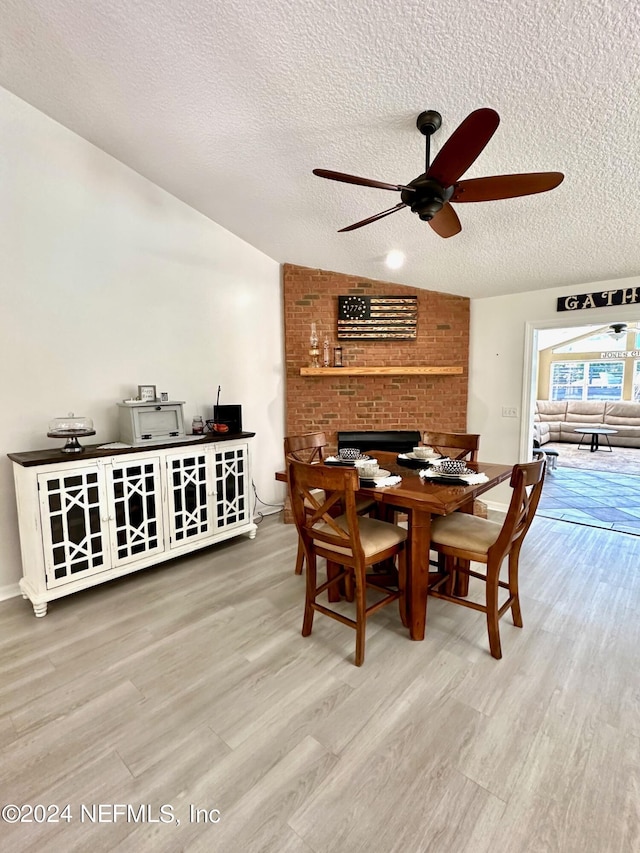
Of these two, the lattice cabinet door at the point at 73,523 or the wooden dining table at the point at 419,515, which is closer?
the wooden dining table at the point at 419,515

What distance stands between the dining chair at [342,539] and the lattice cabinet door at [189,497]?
117 cm

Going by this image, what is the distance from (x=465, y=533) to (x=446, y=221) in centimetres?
166

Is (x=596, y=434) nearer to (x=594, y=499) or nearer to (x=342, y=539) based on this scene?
(x=594, y=499)

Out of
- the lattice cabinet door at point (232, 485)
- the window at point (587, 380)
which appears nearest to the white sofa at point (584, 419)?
the window at point (587, 380)

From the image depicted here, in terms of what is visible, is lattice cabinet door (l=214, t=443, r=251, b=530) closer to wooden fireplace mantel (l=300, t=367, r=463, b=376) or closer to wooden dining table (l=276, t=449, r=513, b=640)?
wooden fireplace mantel (l=300, t=367, r=463, b=376)

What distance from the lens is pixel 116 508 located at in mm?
2635

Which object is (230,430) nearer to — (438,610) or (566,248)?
(438,610)

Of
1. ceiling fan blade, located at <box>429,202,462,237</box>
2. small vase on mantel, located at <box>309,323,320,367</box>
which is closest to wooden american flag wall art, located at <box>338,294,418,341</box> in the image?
small vase on mantel, located at <box>309,323,320,367</box>

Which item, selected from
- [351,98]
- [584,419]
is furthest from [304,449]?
[584,419]

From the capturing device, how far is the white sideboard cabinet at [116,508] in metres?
2.33

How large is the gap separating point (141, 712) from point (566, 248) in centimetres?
401

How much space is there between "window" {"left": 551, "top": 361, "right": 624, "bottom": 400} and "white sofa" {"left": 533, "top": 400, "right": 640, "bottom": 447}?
2.67 ft

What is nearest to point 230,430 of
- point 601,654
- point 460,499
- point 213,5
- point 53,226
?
point 53,226

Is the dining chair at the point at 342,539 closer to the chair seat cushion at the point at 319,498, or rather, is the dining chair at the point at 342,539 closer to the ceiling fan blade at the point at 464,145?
the chair seat cushion at the point at 319,498
